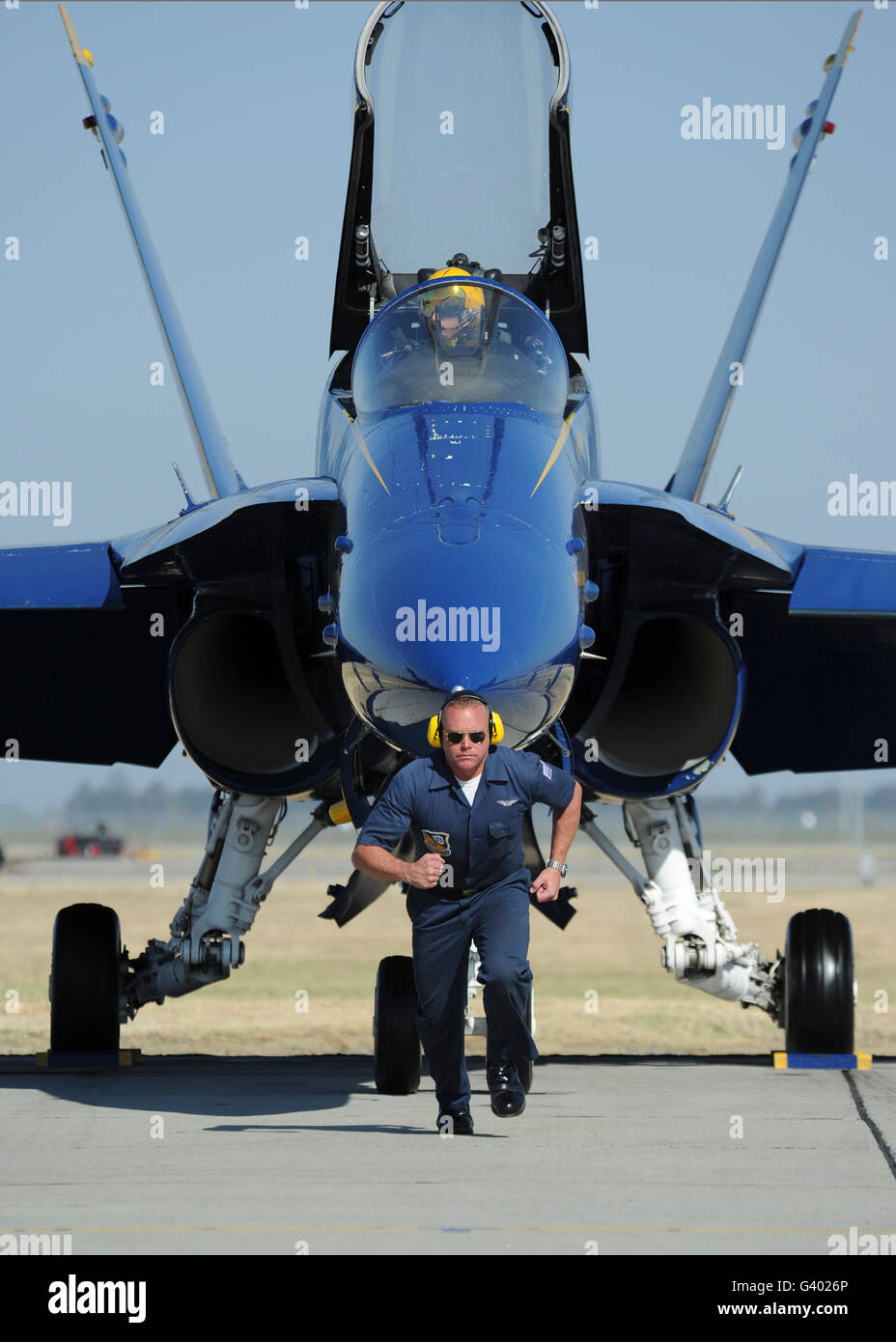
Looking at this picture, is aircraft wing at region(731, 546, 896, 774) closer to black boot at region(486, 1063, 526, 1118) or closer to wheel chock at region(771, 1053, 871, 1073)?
wheel chock at region(771, 1053, 871, 1073)

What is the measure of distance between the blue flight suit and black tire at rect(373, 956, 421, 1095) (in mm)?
1919

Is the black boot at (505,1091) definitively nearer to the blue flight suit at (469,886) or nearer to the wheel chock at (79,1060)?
the blue flight suit at (469,886)

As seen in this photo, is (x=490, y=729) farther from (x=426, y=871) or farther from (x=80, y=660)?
(x=80, y=660)

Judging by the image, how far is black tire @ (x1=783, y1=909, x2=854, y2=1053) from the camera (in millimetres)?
11383

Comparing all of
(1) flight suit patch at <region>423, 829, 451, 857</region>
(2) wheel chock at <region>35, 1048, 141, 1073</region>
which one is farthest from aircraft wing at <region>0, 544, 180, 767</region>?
(1) flight suit patch at <region>423, 829, 451, 857</region>

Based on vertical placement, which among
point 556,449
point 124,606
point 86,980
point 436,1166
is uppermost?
point 556,449

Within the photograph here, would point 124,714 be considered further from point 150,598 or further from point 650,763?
point 650,763

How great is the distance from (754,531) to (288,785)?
263 centimetres

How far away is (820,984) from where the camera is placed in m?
11.4

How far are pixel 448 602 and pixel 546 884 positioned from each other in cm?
105

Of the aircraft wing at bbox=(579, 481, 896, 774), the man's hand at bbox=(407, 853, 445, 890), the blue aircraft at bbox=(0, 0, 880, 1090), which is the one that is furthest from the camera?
the aircraft wing at bbox=(579, 481, 896, 774)

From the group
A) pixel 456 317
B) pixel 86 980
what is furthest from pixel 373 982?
pixel 456 317

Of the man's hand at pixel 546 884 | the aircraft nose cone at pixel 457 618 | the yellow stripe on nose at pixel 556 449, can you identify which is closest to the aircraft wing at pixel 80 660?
the yellow stripe on nose at pixel 556 449

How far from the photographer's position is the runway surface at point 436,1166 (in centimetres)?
534
